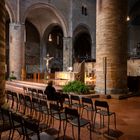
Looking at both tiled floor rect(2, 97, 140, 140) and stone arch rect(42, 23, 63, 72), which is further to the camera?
stone arch rect(42, 23, 63, 72)

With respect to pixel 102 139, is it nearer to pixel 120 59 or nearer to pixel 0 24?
pixel 0 24

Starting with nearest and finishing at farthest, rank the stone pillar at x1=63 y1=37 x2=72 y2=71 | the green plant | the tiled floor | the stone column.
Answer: the tiled floor → the green plant → the stone column → the stone pillar at x1=63 y1=37 x2=72 y2=71

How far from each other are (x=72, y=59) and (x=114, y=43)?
14.2m

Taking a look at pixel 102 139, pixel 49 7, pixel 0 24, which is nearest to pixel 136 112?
pixel 102 139

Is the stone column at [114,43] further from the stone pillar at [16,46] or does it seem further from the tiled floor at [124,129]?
the stone pillar at [16,46]

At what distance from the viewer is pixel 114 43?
37.7 feet

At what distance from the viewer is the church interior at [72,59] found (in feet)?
18.6

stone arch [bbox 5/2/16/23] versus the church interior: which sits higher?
stone arch [bbox 5/2/16/23]

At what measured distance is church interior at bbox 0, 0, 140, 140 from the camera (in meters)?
5.67

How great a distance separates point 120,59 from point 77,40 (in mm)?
22719

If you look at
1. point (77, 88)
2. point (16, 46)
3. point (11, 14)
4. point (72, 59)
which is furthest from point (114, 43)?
point (72, 59)

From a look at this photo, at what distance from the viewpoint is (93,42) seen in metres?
27.8

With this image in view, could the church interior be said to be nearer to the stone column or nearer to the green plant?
the stone column

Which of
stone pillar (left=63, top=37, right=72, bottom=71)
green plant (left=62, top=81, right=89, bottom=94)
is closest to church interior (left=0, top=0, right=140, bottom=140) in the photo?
stone pillar (left=63, top=37, right=72, bottom=71)
